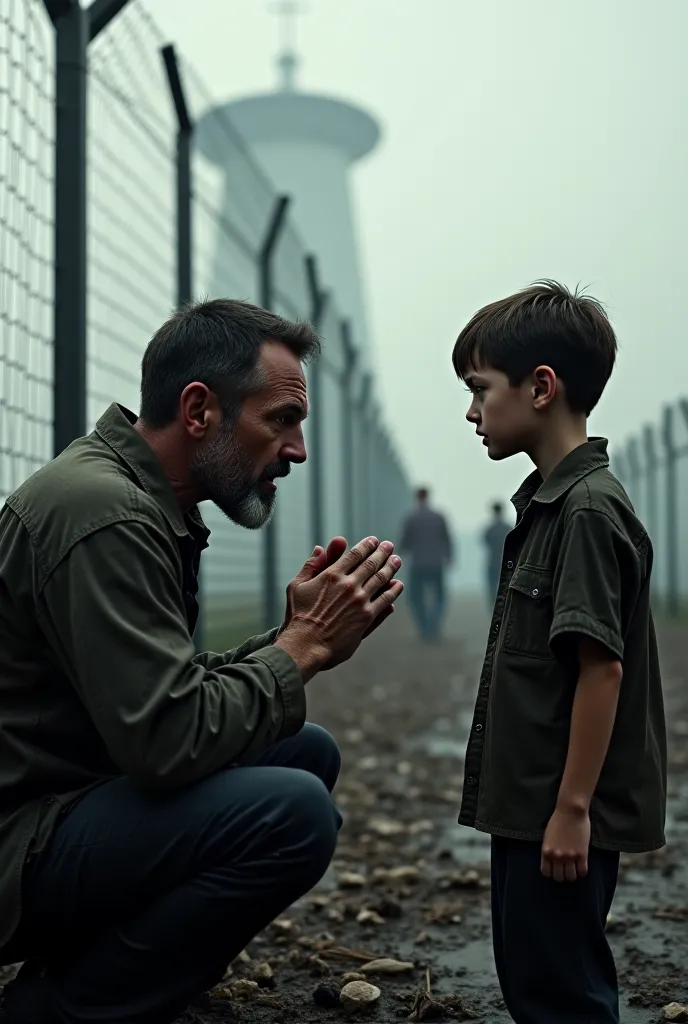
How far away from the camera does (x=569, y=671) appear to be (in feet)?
7.73

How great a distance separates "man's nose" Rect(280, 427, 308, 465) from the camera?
2715 millimetres

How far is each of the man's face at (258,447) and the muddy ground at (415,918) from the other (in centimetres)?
110

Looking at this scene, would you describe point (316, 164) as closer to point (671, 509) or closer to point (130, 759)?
point (671, 509)

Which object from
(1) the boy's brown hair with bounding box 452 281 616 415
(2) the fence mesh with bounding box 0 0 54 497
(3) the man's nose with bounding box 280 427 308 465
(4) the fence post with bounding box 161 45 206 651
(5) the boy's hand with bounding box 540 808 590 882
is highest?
(4) the fence post with bounding box 161 45 206 651

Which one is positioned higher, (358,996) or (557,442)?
(557,442)

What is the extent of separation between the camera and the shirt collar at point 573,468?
2.44 meters

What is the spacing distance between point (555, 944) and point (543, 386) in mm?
1047

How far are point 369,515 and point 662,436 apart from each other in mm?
4527

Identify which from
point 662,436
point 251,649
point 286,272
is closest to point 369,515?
point 662,436

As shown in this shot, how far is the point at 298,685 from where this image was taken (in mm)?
2400

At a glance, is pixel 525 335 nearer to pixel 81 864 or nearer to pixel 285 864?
pixel 285 864

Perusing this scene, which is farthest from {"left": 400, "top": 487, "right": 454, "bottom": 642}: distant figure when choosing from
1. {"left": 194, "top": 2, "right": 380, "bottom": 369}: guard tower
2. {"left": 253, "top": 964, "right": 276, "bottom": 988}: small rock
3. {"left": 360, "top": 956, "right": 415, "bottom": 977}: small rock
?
{"left": 194, "top": 2, "right": 380, "bottom": 369}: guard tower

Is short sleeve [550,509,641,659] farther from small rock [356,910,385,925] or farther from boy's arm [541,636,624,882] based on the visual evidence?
small rock [356,910,385,925]

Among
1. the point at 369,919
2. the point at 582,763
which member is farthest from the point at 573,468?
the point at 369,919
